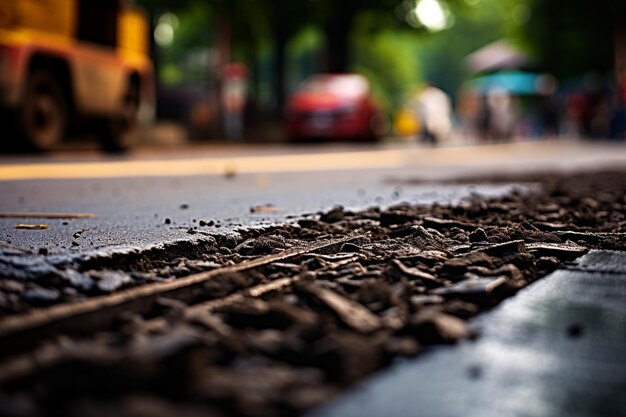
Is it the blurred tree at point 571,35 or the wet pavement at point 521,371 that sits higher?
the blurred tree at point 571,35

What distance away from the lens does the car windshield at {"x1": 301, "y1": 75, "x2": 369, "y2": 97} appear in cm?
2450

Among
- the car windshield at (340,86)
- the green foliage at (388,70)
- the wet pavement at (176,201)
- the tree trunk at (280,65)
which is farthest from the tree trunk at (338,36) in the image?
the green foliage at (388,70)

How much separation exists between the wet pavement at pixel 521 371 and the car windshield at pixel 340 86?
844 inches

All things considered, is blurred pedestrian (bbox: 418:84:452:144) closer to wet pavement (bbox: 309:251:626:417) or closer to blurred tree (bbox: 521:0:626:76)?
blurred tree (bbox: 521:0:626:76)

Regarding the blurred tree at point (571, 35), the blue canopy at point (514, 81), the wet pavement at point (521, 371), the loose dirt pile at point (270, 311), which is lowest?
the wet pavement at point (521, 371)

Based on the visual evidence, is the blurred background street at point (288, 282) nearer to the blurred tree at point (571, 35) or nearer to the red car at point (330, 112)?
the red car at point (330, 112)

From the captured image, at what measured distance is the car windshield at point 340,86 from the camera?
2450cm

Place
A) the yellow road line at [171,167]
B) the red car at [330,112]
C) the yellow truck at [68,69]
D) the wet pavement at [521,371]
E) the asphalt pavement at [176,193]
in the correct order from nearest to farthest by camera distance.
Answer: the wet pavement at [521,371], the asphalt pavement at [176,193], the yellow road line at [171,167], the yellow truck at [68,69], the red car at [330,112]

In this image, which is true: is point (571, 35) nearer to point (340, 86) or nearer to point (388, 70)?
point (340, 86)

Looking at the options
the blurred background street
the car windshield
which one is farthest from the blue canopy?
the blurred background street

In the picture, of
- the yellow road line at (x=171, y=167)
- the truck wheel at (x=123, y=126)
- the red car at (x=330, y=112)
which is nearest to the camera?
the yellow road line at (x=171, y=167)

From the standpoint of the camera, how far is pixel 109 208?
20.8ft

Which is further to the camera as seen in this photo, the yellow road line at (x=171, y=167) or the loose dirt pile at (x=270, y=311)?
the yellow road line at (x=171, y=167)

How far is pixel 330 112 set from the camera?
23953 mm
